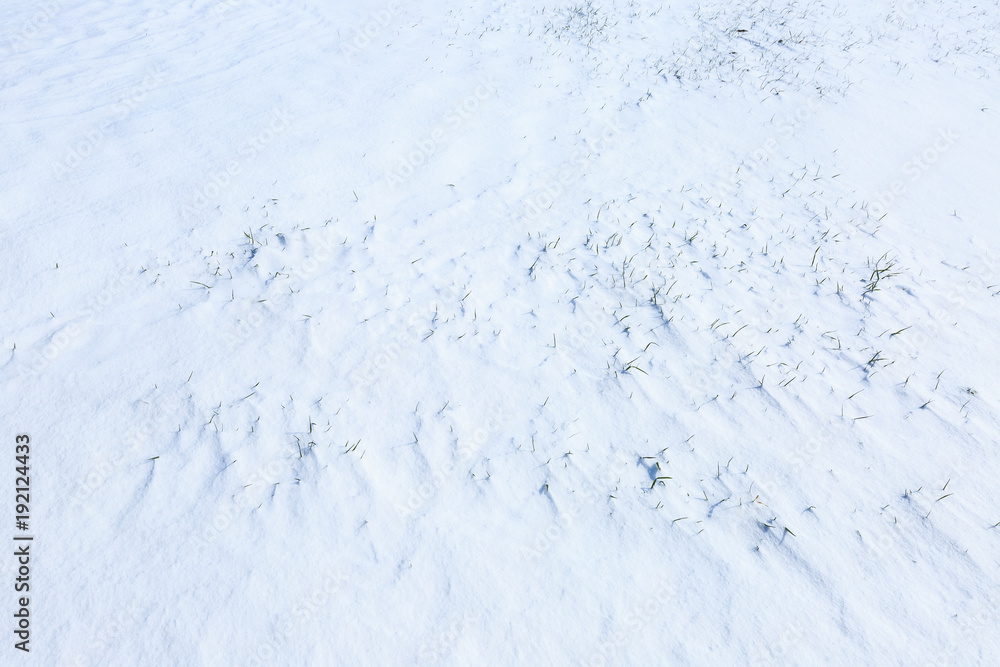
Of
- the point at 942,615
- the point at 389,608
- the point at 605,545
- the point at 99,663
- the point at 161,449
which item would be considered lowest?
the point at 942,615

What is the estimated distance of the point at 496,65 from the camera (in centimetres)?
833

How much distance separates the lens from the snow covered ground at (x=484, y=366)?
3219 millimetres

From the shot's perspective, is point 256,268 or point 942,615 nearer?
point 942,615

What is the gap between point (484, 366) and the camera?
440 cm

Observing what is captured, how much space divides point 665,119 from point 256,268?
18.4 feet

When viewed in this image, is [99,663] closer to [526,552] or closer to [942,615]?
[526,552]

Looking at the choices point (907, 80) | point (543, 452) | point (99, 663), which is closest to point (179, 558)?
point (99, 663)

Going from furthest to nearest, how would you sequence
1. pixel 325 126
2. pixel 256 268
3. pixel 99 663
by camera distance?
pixel 325 126, pixel 256 268, pixel 99 663

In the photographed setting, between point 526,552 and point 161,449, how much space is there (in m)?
2.56

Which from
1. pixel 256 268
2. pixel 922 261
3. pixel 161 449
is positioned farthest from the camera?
pixel 922 261

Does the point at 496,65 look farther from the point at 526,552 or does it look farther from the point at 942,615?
the point at 942,615

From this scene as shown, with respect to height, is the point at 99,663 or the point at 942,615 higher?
the point at 99,663

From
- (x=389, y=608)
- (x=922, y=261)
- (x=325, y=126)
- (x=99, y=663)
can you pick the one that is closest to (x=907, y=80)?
(x=922, y=261)

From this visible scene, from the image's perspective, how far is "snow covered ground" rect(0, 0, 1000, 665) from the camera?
322 centimetres
